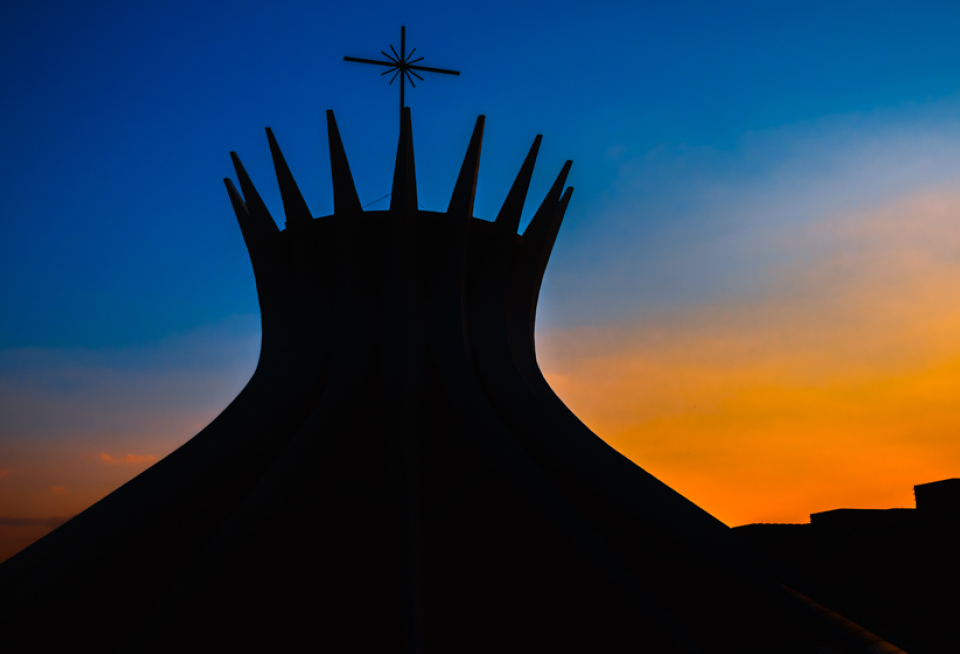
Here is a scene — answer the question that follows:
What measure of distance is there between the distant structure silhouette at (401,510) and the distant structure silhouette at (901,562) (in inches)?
109

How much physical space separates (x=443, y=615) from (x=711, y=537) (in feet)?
15.5

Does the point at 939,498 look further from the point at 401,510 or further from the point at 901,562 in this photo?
the point at 401,510

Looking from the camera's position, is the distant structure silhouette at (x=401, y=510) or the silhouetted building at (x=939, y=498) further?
the silhouetted building at (x=939, y=498)

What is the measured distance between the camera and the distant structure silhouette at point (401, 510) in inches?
294

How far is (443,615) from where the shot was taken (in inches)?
292

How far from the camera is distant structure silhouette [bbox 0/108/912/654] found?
7.46m

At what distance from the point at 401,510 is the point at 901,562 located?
9.86 metres

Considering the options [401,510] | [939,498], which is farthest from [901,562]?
[401,510]

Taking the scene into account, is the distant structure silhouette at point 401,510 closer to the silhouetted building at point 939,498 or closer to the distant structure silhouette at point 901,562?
the distant structure silhouette at point 901,562

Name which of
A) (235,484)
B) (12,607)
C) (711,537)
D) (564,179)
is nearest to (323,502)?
(235,484)

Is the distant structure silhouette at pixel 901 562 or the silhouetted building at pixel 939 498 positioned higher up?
the silhouetted building at pixel 939 498

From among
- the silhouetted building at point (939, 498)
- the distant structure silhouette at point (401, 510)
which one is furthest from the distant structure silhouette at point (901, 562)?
the distant structure silhouette at point (401, 510)

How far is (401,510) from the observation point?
8250mm

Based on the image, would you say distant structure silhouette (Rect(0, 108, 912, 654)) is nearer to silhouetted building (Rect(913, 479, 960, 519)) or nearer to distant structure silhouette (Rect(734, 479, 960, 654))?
distant structure silhouette (Rect(734, 479, 960, 654))
